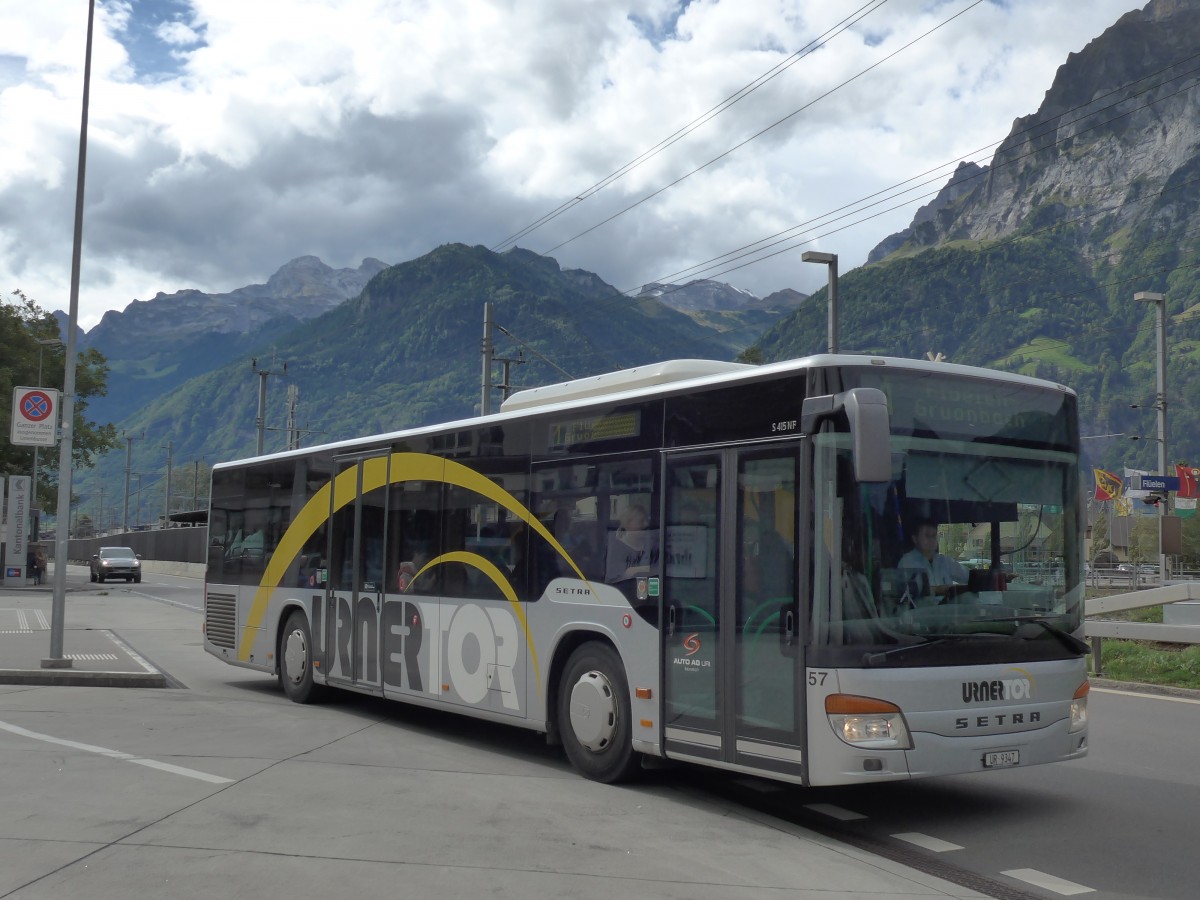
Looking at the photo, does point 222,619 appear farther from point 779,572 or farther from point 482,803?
point 779,572

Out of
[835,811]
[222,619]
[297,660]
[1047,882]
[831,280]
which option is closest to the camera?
[1047,882]

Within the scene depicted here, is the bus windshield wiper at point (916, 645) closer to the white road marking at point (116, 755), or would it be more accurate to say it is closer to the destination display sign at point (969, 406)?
the destination display sign at point (969, 406)

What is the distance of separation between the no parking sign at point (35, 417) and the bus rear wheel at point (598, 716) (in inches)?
382

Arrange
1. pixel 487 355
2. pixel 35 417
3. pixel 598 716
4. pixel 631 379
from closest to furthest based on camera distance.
Result: pixel 598 716, pixel 631 379, pixel 35 417, pixel 487 355

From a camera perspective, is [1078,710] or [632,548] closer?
[1078,710]

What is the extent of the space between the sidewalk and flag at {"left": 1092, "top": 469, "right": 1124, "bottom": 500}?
32304 millimetres

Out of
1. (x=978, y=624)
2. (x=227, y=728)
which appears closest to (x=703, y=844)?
(x=978, y=624)

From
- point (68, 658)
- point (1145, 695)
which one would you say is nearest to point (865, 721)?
point (1145, 695)

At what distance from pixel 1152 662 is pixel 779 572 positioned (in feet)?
35.8

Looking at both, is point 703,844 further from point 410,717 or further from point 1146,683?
point 1146,683

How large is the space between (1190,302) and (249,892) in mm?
215482

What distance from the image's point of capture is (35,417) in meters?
16.3

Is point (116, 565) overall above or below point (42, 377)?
below

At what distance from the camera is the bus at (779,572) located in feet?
24.3
